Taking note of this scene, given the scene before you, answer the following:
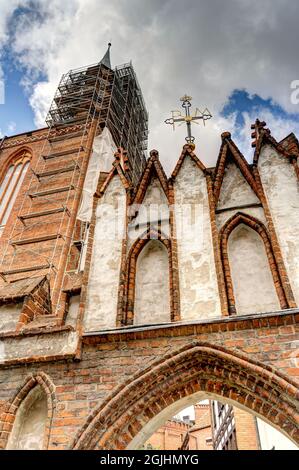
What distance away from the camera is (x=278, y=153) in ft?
21.1

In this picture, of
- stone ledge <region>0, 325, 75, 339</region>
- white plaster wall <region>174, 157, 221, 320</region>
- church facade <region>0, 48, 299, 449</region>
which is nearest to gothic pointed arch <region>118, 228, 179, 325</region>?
church facade <region>0, 48, 299, 449</region>

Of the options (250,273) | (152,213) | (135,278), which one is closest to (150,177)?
(152,213)

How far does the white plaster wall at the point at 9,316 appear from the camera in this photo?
18.6 feet

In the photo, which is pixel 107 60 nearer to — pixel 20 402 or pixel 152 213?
pixel 152 213

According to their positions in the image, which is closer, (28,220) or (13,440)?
(13,440)

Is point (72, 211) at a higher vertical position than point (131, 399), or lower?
higher

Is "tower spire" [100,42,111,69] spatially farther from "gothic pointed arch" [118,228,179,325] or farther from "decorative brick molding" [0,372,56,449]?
"decorative brick molding" [0,372,56,449]

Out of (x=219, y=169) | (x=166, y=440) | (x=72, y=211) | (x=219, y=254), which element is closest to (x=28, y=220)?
(x=72, y=211)

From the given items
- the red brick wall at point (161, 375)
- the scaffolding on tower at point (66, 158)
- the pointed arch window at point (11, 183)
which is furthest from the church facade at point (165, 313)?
the pointed arch window at point (11, 183)

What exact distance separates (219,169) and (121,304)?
2939 mm

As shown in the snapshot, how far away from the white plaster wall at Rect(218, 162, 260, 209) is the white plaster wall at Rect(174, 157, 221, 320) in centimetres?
31

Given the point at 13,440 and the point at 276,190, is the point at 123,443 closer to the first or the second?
the point at 13,440

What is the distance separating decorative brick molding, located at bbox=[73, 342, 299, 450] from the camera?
4223 mm

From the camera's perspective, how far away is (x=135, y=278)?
5.84 metres
